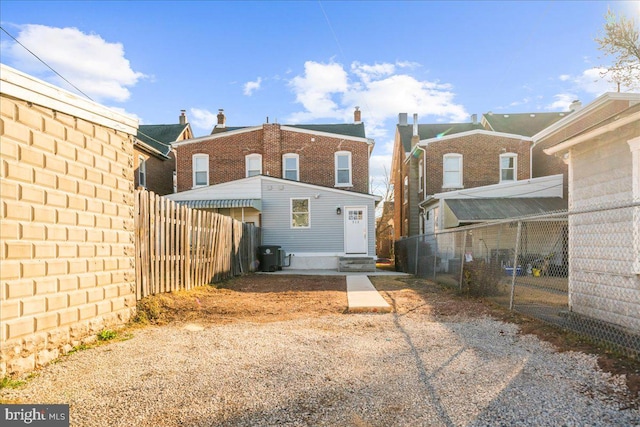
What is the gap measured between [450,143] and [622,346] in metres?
17.3

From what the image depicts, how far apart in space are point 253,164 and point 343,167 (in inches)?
189

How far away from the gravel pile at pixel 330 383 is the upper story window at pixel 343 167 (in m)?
15.8

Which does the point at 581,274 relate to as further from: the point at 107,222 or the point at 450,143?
the point at 450,143

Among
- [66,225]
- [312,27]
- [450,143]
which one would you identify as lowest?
[66,225]

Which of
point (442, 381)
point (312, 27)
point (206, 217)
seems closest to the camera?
point (442, 381)

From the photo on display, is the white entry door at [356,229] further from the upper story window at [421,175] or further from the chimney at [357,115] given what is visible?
the chimney at [357,115]

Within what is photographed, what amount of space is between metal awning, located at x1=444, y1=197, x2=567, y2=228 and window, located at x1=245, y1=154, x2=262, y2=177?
9.68 meters

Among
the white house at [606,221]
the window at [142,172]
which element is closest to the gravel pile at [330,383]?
the white house at [606,221]

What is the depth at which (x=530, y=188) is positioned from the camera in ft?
59.1

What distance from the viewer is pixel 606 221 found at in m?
5.77

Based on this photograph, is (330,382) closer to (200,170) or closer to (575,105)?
(200,170)

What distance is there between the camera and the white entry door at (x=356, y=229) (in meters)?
17.3

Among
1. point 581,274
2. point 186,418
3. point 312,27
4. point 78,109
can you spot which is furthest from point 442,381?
point 312,27

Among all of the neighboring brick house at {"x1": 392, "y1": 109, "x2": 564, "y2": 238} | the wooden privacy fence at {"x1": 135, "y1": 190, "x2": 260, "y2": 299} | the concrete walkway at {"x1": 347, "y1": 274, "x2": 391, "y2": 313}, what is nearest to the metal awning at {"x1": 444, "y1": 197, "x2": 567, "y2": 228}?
the neighboring brick house at {"x1": 392, "y1": 109, "x2": 564, "y2": 238}
